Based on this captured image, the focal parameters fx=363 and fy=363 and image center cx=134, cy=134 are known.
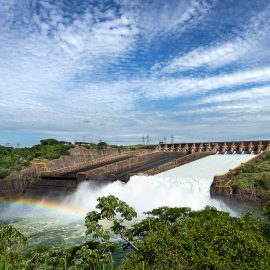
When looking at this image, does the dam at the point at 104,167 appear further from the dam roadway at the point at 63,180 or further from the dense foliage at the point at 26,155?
the dense foliage at the point at 26,155

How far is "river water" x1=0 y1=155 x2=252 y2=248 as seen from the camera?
29.0 m

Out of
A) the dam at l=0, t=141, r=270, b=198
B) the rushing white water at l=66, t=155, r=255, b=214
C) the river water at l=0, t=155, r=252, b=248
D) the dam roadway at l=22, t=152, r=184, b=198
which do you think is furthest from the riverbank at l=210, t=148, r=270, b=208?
the dam roadway at l=22, t=152, r=184, b=198

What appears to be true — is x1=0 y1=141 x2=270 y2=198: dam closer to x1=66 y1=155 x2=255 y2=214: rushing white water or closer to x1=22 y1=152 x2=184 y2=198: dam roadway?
x1=22 y1=152 x2=184 y2=198: dam roadway

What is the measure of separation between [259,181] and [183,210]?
54.3ft

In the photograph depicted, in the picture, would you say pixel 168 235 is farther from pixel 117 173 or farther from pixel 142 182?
pixel 117 173

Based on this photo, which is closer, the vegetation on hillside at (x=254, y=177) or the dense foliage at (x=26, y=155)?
the vegetation on hillside at (x=254, y=177)

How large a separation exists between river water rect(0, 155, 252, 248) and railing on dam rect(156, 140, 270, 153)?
430 inches

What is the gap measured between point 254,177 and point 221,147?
76.0ft

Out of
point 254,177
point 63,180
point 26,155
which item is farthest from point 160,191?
point 26,155

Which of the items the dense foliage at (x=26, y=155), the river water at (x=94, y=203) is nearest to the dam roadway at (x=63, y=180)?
the river water at (x=94, y=203)

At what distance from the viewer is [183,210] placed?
18250mm

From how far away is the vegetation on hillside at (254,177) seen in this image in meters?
31.6

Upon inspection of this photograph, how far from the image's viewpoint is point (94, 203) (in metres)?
37.3

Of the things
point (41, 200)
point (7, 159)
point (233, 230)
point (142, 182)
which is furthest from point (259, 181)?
point (7, 159)
